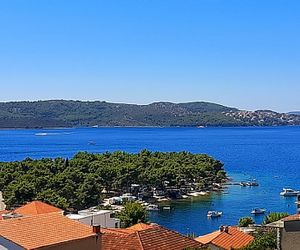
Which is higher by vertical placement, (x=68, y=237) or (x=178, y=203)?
(x=68, y=237)

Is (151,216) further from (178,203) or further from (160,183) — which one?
(160,183)

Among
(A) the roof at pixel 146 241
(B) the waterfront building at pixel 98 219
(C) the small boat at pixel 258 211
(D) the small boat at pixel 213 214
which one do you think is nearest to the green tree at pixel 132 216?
(B) the waterfront building at pixel 98 219

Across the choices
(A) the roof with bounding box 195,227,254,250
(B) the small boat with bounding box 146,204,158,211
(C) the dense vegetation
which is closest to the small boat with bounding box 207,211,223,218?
(B) the small boat with bounding box 146,204,158,211

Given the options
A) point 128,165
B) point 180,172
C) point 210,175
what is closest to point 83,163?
point 128,165

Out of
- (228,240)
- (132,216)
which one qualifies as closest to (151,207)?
(132,216)

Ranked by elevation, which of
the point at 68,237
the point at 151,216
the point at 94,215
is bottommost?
the point at 151,216

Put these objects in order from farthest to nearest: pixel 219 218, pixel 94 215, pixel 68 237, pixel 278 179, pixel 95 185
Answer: pixel 278 179 → pixel 95 185 → pixel 219 218 → pixel 94 215 → pixel 68 237

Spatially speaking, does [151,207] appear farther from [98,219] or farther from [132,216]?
[98,219]
